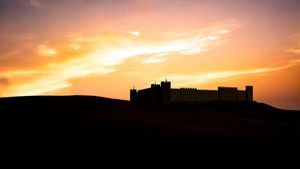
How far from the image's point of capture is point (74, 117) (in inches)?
760

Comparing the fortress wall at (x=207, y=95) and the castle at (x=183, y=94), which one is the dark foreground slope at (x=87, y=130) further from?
the fortress wall at (x=207, y=95)

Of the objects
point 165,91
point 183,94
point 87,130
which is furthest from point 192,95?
point 87,130

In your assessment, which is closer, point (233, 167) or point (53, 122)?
point (233, 167)

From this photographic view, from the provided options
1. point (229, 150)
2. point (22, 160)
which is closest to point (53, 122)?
point (22, 160)

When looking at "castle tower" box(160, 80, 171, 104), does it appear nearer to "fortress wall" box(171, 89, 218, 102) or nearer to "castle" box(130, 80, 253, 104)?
"castle" box(130, 80, 253, 104)

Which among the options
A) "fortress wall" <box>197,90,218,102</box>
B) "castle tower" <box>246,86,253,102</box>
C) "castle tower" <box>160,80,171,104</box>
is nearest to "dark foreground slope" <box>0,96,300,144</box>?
"castle tower" <box>160,80,171,104</box>

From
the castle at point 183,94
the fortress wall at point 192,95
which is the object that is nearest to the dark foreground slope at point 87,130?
the castle at point 183,94

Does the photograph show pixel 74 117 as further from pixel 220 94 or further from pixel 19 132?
pixel 220 94

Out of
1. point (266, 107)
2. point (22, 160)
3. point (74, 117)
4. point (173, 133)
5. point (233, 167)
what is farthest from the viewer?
point (266, 107)

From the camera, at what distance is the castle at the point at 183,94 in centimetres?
5941

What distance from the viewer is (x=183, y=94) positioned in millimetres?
62188

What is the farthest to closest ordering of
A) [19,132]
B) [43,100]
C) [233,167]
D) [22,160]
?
[43,100], [19,132], [22,160], [233,167]

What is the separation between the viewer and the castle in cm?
5941

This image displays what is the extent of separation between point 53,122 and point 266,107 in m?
57.1
